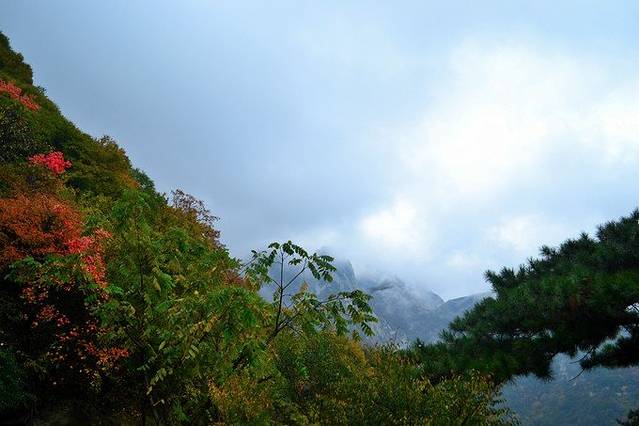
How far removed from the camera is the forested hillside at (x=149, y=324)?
7910 mm

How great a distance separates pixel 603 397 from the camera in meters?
199

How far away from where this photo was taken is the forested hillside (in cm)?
791

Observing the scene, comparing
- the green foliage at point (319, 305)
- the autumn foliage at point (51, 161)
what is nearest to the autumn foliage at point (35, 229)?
the autumn foliage at point (51, 161)

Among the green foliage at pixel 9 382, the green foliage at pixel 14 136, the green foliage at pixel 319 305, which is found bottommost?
the green foliage at pixel 319 305

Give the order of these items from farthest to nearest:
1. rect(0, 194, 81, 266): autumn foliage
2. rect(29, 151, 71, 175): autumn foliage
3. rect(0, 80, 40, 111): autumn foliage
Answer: rect(0, 80, 40, 111): autumn foliage < rect(29, 151, 71, 175): autumn foliage < rect(0, 194, 81, 266): autumn foliage

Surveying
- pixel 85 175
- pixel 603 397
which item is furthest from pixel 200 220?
pixel 603 397

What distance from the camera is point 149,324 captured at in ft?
27.7

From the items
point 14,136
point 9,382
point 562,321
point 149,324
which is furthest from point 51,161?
point 562,321

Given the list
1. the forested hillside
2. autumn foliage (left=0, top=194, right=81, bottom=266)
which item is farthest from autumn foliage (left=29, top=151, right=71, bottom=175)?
autumn foliage (left=0, top=194, right=81, bottom=266)

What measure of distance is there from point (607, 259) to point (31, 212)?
16367 mm

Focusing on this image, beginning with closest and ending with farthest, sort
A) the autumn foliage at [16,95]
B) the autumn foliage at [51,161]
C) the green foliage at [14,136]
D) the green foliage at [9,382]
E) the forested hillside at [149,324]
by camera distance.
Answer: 1. the forested hillside at [149,324]
2. the green foliage at [9,382]
3. the autumn foliage at [51,161]
4. the green foliage at [14,136]
5. the autumn foliage at [16,95]

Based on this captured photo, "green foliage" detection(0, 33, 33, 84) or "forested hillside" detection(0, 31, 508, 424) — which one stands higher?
"green foliage" detection(0, 33, 33, 84)

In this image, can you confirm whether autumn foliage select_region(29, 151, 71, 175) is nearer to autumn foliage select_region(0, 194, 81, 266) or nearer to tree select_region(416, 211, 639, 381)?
autumn foliage select_region(0, 194, 81, 266)

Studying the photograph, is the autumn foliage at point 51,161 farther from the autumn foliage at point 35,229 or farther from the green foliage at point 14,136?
the autumn foliage at point 35,229
